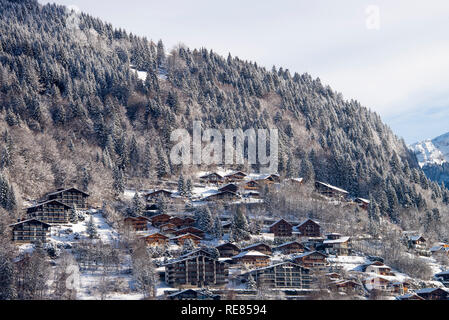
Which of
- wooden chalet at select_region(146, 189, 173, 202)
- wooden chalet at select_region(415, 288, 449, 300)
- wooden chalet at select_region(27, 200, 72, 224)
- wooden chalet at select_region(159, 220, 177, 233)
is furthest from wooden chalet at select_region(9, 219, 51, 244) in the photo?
wooden chalet at select_region(415, 288, 449, 300)

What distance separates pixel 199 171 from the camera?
5246 inches

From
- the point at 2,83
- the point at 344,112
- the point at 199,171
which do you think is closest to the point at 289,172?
the point at 199,171

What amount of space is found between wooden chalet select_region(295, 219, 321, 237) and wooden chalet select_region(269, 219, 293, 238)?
2159 mm

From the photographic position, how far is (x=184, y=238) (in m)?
92.6

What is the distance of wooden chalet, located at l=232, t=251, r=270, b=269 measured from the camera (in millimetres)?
84812

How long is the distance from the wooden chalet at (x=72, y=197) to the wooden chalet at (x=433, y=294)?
60.2 metres

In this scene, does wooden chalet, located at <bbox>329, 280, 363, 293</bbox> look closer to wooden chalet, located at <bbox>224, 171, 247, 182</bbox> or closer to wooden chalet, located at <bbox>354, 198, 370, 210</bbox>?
wooden chalet, located at <bbox>354, 198, 370, 210</bbox>

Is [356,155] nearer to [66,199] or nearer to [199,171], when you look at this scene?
[199,171]

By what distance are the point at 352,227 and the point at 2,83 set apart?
9398 centimetres

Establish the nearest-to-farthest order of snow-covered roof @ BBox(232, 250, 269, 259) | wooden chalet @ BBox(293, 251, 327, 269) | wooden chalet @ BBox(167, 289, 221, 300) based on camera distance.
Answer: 1. wooden chalet @ BBox(167, 289, 221, 300)
2. snow-covered roof @ BBox(232, 250, 269, 259)
3. wooden chalet @ BBox(293, 251, 327, 269)

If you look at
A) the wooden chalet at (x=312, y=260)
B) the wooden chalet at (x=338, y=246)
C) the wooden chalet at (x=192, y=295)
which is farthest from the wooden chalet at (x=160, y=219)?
the wooden chalet at (x=192, y=295)

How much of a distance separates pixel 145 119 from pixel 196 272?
79827 mm

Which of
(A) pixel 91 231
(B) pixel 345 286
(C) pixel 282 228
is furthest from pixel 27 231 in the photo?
(B) pixel 345 286

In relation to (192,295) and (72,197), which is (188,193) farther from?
(192,295)
